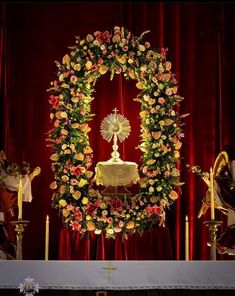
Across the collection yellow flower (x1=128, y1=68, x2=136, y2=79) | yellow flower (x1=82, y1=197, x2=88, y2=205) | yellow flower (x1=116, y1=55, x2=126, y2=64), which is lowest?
yellow flower (x1=82, y1=197, x2=88, y2=205)

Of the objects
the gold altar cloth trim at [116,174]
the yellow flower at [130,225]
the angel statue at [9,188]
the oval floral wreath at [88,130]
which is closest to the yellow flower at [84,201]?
the oval floral wreath at [88,130]

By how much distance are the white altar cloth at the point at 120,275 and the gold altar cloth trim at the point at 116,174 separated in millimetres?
1441

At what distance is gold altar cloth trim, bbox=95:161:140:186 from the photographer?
6590 millimetres

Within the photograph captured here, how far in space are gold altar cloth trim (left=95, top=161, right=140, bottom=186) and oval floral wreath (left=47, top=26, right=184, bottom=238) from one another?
0.10 meters

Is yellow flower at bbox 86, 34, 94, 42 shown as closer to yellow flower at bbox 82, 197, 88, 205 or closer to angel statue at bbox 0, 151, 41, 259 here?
angel statue at bbox 0, 151, 41, 259

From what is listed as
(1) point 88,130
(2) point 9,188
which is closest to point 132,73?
(1) point 88,130

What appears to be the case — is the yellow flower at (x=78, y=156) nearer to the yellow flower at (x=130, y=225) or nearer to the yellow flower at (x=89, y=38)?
the yellow flower at (x=130, y=225)

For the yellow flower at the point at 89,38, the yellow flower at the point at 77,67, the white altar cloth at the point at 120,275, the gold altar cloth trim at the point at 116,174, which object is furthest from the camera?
the yellow flower at the point at 89,38

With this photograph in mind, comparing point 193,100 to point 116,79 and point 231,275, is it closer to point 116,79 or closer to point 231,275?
point 116,79

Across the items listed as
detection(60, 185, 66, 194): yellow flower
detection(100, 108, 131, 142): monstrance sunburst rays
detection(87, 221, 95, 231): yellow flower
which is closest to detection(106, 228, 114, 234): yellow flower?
detection(87, 221, 95, 231): yellow flower

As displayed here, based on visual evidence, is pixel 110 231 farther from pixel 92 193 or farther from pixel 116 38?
pixel 116 38

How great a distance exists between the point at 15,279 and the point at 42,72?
2.78 m

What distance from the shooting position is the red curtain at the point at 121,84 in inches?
286

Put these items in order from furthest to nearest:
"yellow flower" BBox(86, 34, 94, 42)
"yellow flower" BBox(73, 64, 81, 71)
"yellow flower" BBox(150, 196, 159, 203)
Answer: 1. "yellow flower" BBox(86, 34, 94, 42)
2. "yellow flower" BBox(73, 64, 81, 71)
3. "yellow flower" BBox(150, 196, 159, 203)
